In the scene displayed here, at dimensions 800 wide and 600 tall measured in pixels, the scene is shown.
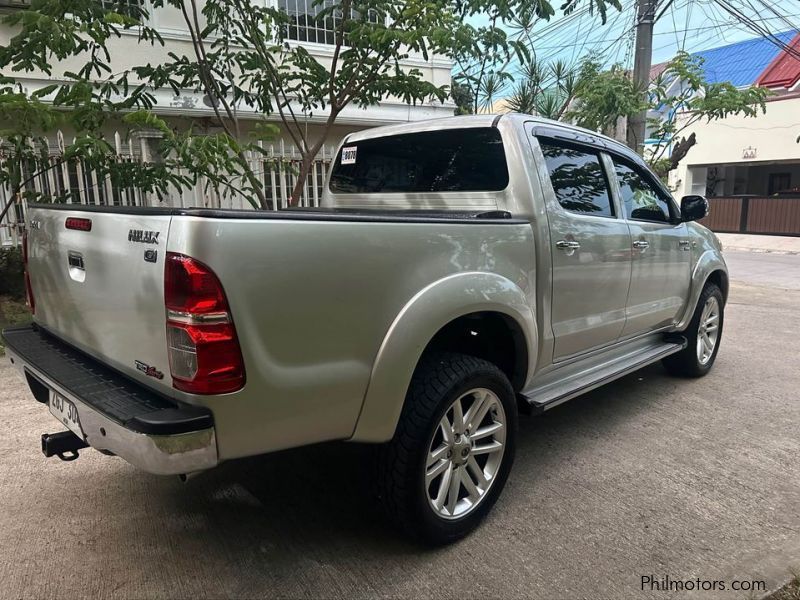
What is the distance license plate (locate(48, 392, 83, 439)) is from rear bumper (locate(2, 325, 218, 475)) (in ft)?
0.11

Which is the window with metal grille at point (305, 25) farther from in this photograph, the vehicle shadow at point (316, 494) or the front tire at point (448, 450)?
the front tire at point (448, 450)

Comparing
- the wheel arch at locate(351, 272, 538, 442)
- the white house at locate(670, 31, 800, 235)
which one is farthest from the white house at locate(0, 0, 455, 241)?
the white house at locate(670, 31, 800, 235)

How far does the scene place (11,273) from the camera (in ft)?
23.2

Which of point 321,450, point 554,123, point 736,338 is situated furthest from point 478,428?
point 736,338

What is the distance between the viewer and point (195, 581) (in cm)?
238

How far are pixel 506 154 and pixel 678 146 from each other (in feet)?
24.2

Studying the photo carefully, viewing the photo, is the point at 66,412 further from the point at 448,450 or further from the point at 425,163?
the point at 425,163

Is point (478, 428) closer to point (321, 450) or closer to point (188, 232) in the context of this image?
point (321, 450)

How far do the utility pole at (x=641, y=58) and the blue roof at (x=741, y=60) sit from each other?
13713 mm

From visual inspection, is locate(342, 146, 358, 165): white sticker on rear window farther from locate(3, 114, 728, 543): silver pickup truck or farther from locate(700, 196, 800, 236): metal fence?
locate(700, 196, 800, 236): metal fence

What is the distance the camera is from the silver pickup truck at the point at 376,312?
190cm

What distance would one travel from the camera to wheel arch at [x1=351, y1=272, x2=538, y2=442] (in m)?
2.27

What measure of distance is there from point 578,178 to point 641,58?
5911mm

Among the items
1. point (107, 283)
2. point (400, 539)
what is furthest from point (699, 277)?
point (107, 283)
